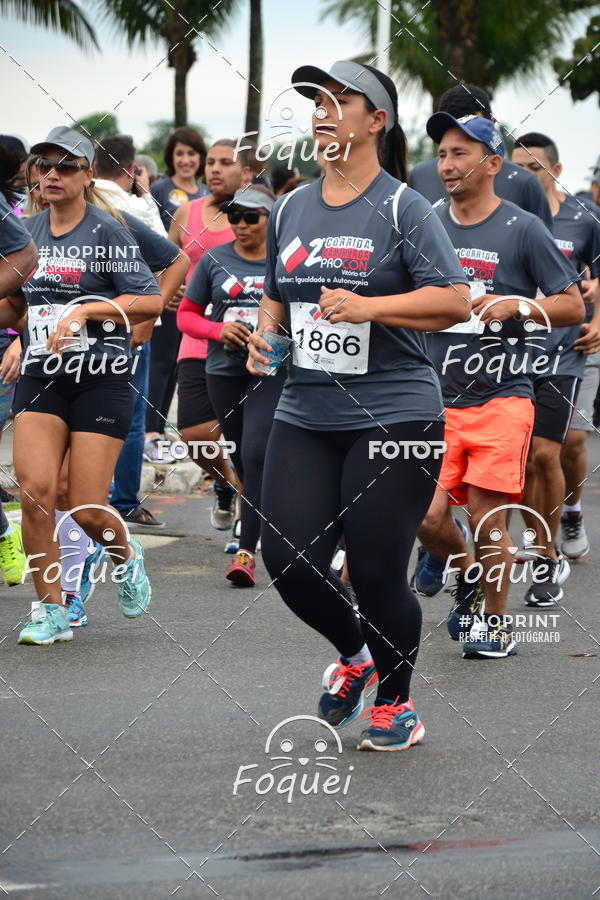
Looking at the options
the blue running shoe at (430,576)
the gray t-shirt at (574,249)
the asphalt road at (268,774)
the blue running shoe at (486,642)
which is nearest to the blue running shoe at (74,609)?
the asphalt road at (268,774)

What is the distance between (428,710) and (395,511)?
3.41ft

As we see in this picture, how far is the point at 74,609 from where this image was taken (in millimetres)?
6734

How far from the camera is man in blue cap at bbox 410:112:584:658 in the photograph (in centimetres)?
621

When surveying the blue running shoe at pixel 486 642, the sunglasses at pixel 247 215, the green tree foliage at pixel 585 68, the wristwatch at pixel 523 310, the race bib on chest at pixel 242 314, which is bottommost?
the blue running shoe at pixel 486 642

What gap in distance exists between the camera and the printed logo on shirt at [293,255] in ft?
15.6

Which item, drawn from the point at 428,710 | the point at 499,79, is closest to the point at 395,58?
the point at 499,79

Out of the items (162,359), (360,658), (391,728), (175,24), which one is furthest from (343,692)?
(175,24)

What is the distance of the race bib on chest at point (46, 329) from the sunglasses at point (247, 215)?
183 cm

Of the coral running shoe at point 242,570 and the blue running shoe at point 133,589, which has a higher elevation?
the blue running shoe at point 133,589

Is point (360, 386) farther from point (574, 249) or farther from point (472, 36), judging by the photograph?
point (472, 36)

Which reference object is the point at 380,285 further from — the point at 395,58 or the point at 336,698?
the point at 395,58

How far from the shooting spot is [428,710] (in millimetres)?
5379

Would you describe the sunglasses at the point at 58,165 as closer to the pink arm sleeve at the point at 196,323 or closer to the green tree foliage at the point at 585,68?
the pink arm sleeve at the point at 196,323

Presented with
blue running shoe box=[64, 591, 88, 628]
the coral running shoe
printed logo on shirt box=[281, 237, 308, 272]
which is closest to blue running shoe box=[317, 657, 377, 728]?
printed logo on shirt box=[281, 237, 308, 272]
